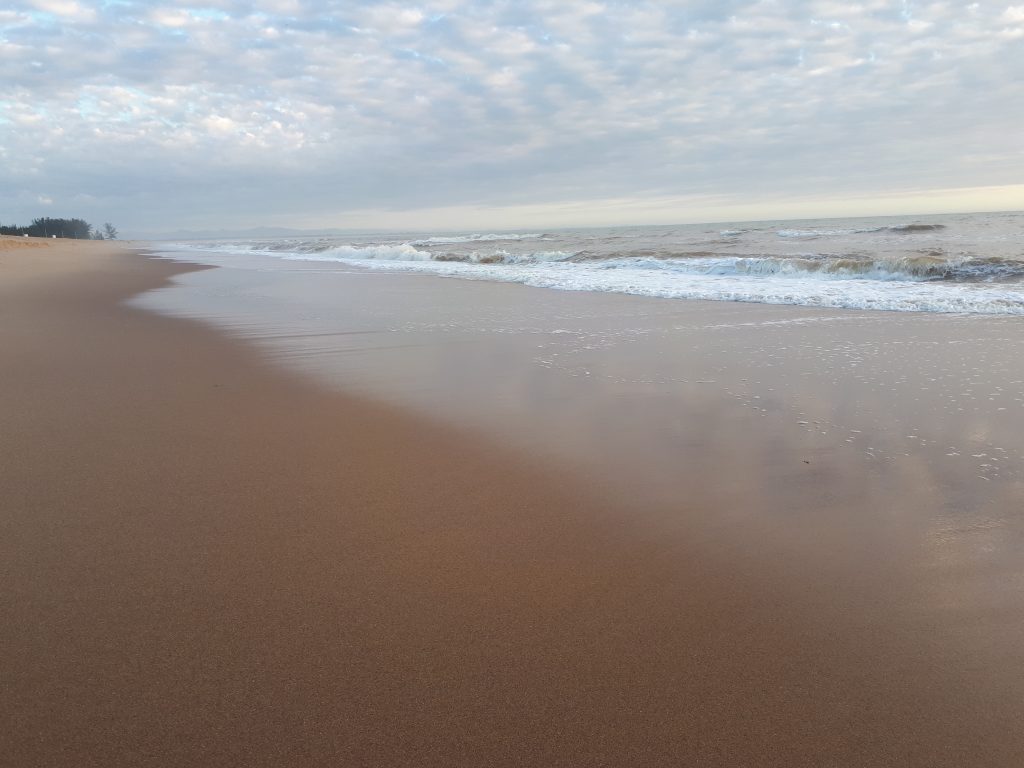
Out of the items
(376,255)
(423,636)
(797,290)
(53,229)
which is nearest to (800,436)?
(423,636)

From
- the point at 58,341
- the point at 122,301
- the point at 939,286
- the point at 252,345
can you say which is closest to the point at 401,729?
the point at 252,345

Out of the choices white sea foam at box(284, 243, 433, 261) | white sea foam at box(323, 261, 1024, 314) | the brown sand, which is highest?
white sea foam at box(284, 243, 433, 261)

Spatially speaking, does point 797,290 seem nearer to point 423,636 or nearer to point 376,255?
point 423,636

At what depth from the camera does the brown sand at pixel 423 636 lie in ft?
5.33

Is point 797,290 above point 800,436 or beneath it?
above

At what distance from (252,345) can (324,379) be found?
6.49 ft

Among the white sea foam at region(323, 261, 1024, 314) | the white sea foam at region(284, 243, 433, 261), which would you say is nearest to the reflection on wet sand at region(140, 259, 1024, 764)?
the white sea foam at region(323, 261, 1024, 314)

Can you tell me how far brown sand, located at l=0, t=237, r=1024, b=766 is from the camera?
1.63 metres

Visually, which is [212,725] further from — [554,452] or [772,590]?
[554,452]

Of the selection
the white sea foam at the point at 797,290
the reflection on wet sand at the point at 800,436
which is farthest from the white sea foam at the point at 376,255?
the reflection on wet sand at the point at 800,436

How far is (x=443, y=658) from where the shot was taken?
1.92m

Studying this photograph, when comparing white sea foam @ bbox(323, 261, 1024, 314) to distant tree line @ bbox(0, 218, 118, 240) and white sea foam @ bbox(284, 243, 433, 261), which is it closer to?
white sea foam @ bbox(284, 243, 433, 261)

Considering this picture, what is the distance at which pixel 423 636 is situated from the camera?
6.64 feet

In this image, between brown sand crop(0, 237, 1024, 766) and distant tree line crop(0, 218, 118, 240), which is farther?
distant tree line crop(0, 218, 118, 240)
